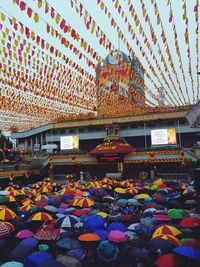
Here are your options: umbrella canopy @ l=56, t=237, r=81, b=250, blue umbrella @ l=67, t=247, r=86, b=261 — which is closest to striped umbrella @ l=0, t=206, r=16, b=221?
umbrella canopy @ l=56, t=237, r=81, b=250

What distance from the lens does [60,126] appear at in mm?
41094

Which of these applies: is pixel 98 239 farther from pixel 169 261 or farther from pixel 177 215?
pixel 177 215

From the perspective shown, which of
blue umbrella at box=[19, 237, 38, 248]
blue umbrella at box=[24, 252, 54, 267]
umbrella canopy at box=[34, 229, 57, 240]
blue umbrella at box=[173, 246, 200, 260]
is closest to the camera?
blue umbrella at box=[24, 252, 54, 267]

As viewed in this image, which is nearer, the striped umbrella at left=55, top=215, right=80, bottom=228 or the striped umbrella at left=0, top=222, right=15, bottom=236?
the striped umbrella at left=0, top=222, right=15, bottom=236

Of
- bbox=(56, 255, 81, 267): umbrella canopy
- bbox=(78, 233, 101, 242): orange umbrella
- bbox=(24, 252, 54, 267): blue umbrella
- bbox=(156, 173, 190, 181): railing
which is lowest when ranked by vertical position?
bbox=(156, 173, 190, 181): railing

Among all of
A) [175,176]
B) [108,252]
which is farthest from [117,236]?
[175,176]

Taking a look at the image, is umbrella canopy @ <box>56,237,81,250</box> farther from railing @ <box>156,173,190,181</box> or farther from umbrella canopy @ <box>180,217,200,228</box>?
railing @ <box>156,173,190,181</box>

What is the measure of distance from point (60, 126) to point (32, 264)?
36536mm

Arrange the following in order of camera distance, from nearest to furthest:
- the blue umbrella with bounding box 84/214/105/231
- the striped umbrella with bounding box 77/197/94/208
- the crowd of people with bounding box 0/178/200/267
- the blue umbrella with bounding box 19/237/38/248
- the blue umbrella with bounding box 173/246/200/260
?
1. the blue umbrella with bounding box 173/246/200/260
2. the crowd of people with bounding box 0/178/200/267
3. the blue umbrella with bounding box 19/237/38/248
4. the blue umbrella with bounding box 84/214/105/231
5. the striped umbrella with bounding box 77/197/94/208

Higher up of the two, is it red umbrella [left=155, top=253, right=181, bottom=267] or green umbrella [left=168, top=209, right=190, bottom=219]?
red umbrella [left=155, top=253, right=181, bottom=267]

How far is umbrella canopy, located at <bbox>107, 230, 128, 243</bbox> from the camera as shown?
7108 mm

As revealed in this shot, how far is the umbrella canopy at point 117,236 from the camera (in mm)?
7108

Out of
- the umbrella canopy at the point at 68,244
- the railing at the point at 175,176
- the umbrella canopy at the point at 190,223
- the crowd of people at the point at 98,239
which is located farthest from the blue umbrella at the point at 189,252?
the railing at the point at 175,176

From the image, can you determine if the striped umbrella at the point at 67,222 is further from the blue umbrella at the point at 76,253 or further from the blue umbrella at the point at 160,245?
the blue umbrella at the point at 160,245
